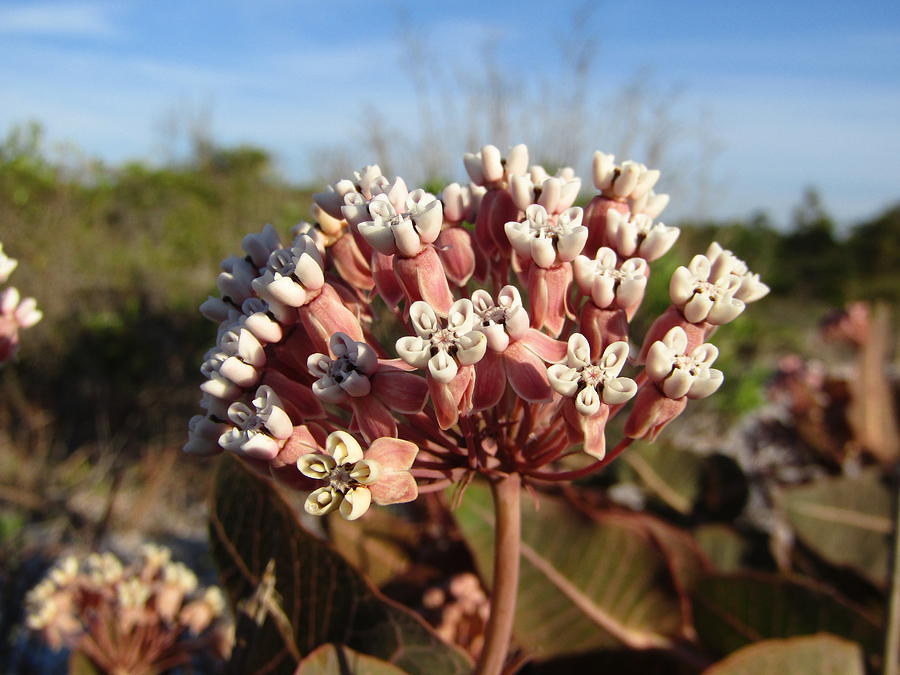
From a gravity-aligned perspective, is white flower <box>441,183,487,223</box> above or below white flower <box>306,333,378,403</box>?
above

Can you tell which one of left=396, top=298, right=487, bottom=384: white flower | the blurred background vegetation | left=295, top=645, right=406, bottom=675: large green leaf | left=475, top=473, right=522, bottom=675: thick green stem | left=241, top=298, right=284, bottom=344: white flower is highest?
left=396, top=298, right=487, bottom=384: white flower

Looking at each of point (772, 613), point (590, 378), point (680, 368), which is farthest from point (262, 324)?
point (772, 613)

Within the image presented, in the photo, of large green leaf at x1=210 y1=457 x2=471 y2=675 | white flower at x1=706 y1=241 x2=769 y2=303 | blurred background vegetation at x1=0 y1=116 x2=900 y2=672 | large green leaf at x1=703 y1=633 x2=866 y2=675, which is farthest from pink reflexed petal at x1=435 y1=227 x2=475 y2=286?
blurred background vegetation at x1=0 y1=116 x2=900 y2=672

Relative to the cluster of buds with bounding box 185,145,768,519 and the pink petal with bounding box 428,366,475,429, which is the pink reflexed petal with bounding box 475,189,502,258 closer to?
the cluster of buds with bounding box 185,145,768,519

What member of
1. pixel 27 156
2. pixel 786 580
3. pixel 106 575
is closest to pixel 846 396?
pixel 786 580

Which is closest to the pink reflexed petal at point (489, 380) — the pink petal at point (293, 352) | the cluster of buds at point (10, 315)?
the pink petal at point (293, 352)

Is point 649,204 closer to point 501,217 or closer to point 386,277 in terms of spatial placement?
point 501,217
